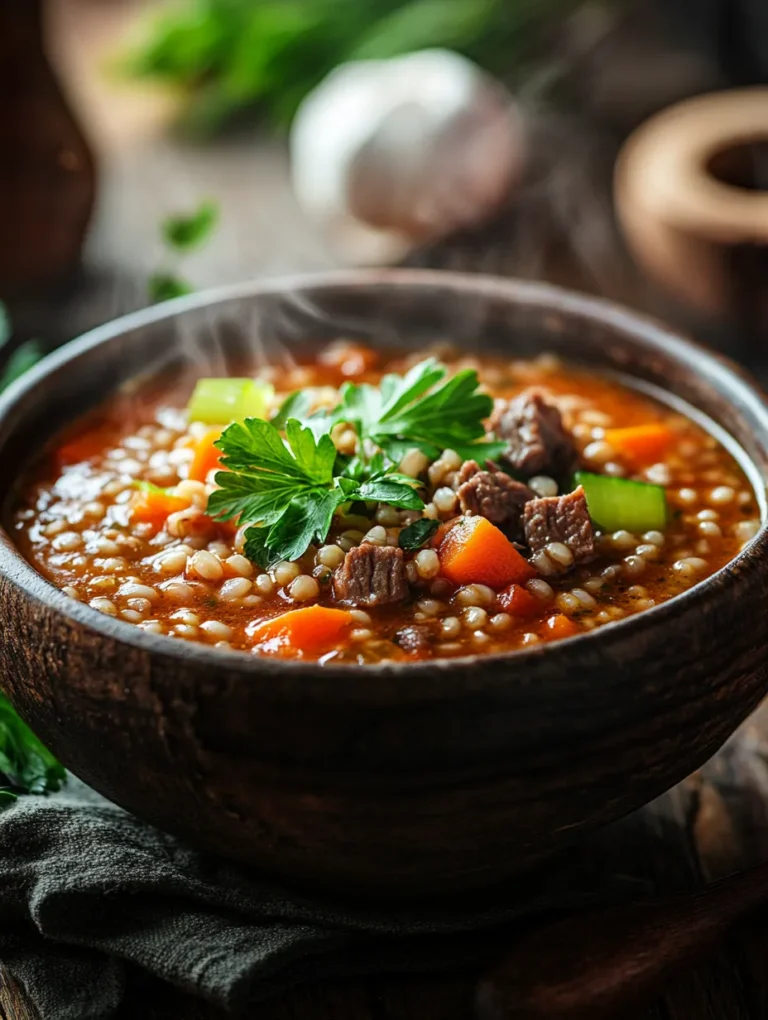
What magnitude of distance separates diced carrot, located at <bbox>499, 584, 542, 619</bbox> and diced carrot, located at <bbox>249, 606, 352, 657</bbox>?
0.35m

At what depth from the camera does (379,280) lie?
4.06 metres

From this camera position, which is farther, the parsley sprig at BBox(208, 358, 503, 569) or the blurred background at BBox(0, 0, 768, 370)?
the blurred background at BBox(0, 0, 768, 370)

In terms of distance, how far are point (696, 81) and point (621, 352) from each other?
411cm

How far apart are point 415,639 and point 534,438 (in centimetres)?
78

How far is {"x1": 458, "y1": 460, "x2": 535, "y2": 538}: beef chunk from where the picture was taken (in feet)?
10.1

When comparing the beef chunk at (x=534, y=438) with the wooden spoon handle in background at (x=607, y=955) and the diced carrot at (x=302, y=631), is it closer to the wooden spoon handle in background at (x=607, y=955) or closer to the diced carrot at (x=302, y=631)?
the diced carrot at (x=302, y=631)

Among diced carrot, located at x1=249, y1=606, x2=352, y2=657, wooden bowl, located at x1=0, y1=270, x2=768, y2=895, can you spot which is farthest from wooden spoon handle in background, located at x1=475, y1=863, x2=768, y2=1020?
diced carrot, located at x1=249, y1=606, x2=352, y2=657

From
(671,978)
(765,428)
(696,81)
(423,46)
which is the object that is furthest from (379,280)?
(696,81)

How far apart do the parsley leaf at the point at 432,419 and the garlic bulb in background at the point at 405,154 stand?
112 inches

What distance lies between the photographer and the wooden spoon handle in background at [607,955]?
250 centimetres

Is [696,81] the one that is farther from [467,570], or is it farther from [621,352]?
[467,570]

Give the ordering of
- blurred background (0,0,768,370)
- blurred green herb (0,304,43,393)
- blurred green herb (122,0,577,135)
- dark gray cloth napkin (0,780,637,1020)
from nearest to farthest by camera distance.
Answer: dark gray cloth napkin (0,780,637,1020)
blurred green herb (0,304,43,393)
blurred background (0,0,768,370)
blurred green herb (122,0,577,135)

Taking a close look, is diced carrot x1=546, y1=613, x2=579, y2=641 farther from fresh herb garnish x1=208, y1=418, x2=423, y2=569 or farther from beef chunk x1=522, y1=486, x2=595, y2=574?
fresh herb garnish x1=208, y1=418, x2=423, y2=569

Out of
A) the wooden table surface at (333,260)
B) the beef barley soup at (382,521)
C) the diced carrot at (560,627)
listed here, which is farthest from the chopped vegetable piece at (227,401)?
the wooden table surface at (333,260)
